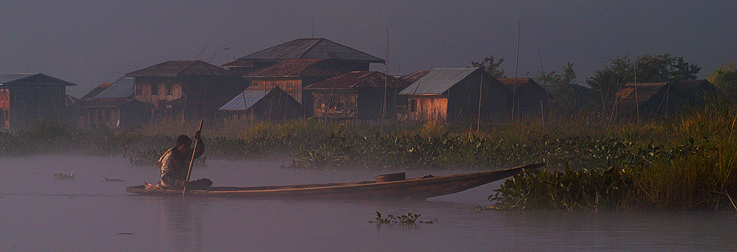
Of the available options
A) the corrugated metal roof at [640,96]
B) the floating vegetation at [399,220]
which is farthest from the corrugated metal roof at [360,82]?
the floating vegetation at [399,220]

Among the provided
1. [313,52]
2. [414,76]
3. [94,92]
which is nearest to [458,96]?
[414,76]

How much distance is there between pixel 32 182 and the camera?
16.5 m

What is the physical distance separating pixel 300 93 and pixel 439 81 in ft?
23.5

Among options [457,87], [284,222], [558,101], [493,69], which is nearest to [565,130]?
[284,222]

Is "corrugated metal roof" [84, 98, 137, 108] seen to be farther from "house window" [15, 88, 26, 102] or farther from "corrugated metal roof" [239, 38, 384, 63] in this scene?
"corrugated metal roof" [239, 38, 384, 63]

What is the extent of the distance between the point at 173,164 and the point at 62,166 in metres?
9.39

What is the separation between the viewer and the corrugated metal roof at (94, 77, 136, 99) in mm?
53566

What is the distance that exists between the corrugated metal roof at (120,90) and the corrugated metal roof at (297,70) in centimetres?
1037

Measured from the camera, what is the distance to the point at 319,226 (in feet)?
32.8

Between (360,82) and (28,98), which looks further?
(28,98)

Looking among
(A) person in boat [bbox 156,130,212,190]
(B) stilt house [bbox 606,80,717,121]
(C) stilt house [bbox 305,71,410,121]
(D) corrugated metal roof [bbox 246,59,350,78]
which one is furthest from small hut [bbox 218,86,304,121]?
(A) person in boat [bbox 156,130,212,190]

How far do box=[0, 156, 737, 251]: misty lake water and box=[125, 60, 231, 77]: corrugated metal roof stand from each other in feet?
111

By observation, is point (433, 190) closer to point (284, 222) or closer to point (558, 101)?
point (284, 222)

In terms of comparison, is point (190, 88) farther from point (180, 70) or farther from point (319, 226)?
point (319, 226)
